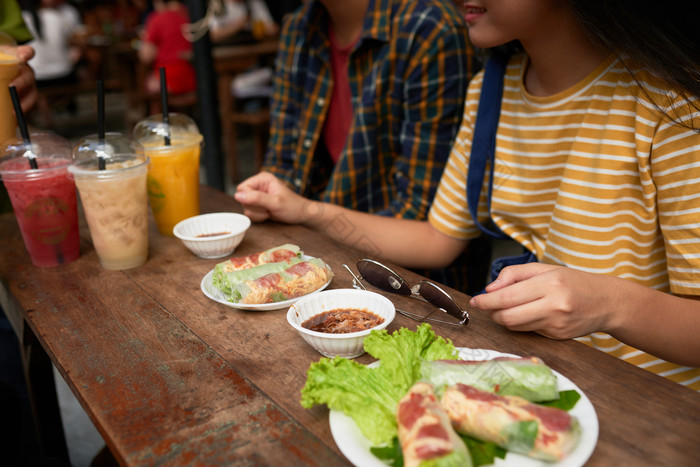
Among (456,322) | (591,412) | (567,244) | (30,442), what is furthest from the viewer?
(30,442)

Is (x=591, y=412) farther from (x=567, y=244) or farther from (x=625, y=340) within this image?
(x=567, y=244)

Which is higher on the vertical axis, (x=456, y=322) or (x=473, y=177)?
(x=473, y=177)

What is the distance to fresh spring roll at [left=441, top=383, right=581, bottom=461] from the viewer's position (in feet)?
2.24

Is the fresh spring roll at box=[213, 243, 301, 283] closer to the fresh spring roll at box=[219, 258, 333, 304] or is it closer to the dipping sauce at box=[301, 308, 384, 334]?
the fresh spring roll at box=[219, 258, 333, 304]

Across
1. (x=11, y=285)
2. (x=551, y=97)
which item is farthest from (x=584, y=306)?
(x=11, y=285)

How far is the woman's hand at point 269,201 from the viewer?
1.60m

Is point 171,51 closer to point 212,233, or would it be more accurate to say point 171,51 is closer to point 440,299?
point 212,233

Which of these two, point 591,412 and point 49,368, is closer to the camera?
point 591,412

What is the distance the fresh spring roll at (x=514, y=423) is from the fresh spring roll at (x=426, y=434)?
0.09ft

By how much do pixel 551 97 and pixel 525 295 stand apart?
61cm

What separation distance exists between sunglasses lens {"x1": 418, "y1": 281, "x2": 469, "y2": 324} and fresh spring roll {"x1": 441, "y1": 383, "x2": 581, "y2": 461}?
1.01 ft

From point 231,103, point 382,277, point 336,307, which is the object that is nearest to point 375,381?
point 336,307

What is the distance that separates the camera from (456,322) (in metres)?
1.07

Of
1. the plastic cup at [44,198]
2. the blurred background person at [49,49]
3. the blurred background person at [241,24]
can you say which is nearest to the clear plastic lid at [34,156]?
the plastic cup at [44,198]
